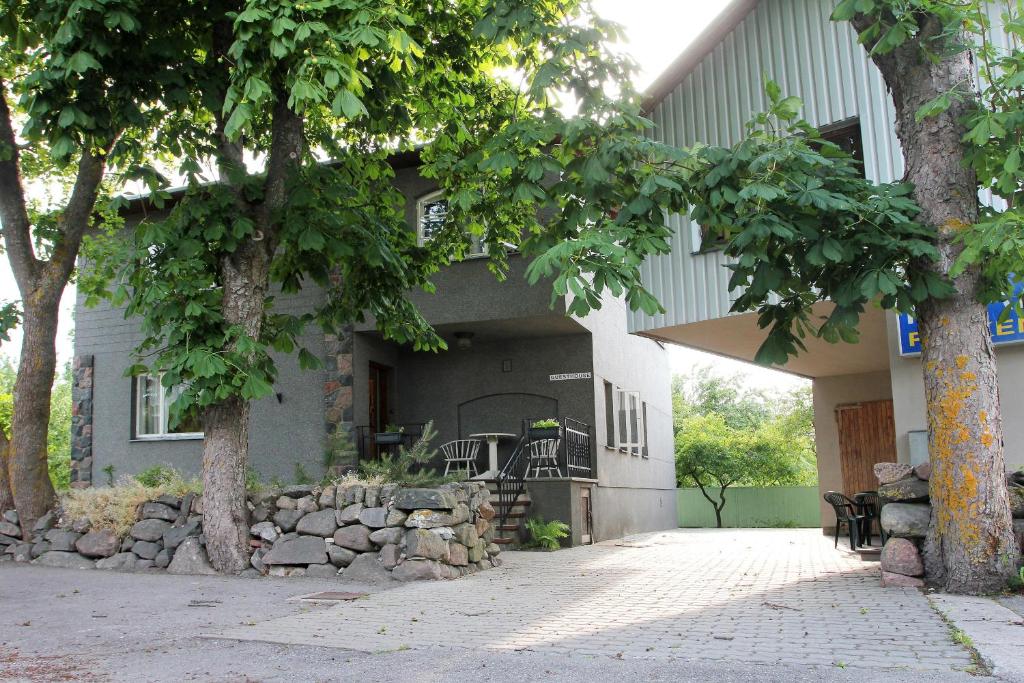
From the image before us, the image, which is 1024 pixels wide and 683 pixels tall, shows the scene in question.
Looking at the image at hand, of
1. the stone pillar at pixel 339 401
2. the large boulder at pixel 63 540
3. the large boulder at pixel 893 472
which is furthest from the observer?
the stone pillar at pixel 339 401

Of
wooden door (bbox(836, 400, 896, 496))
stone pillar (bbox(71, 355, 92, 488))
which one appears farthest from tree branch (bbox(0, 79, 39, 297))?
wooden door (bbox(836, 400, 896, 496))

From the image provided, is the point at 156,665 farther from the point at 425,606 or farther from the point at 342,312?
the point at 342,312

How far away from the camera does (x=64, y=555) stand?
1011cm

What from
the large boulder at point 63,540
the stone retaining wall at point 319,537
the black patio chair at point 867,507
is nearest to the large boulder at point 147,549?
the stone retaining wall at point 319,537

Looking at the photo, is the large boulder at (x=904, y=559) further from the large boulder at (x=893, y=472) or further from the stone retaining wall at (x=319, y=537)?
the stone retaining wall at (x=319, y=537)

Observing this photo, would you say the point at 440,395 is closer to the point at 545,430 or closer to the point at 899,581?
the point at 545,430

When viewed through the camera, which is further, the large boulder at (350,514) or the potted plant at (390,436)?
the potted plant at (390,436)

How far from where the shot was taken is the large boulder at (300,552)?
9289 mm

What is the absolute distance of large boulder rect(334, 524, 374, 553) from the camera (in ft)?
30.2

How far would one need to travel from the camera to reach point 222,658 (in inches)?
207

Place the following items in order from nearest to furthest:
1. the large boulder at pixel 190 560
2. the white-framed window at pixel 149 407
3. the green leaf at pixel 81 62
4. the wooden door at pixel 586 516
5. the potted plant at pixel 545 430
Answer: the green leaf at pixel 81 62 → the large boulder at pixel 190 560 → the potted plant at pixel 545 430 → the wooden door at pixel 586 516 → the white-framed window at pixel 149 407

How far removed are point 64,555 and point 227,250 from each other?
4.00 metres

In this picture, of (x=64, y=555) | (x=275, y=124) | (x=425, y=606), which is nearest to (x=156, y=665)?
(x=425, y=606)

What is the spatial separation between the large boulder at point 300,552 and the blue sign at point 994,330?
635 cm
